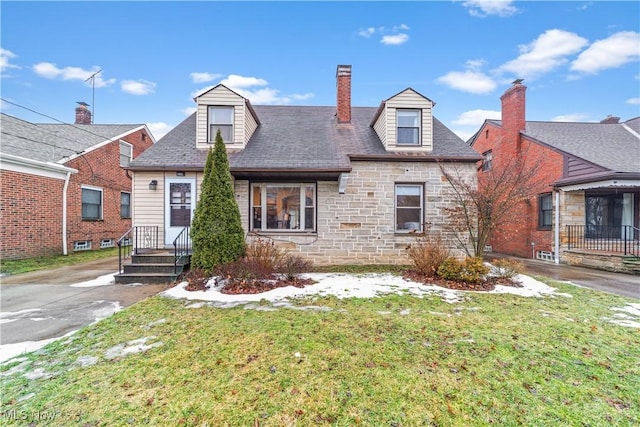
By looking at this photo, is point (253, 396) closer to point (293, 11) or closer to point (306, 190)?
point (306, 190)

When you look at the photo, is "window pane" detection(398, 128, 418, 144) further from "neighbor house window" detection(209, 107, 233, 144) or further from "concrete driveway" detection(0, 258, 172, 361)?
"concrete driveway" detection(0, 258, 172, 361)

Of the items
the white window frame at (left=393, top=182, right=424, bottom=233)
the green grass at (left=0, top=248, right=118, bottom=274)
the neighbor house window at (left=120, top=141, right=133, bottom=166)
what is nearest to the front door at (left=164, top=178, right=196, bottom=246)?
the green grass at (left=0, top=248, right=118, bottom=274)

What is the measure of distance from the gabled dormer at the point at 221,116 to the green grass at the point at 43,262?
6306 millimetres

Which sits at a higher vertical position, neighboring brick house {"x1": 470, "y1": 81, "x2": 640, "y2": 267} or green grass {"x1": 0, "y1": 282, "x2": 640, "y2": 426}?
neighboring brick house {"x1": 470, "y1": 81, "x2": 640, "y2": 267}

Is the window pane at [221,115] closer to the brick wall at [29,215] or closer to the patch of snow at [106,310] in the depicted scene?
the patch of snow at [106,310]

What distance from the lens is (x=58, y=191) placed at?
36.9ft

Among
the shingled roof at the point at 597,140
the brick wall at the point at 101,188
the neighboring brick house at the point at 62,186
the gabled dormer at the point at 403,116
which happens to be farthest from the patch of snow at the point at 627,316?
the brick wall at the point at 101,188

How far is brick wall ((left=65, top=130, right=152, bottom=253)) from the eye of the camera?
11969mm

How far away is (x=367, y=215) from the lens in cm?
889

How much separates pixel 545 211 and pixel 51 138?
22.6 metres

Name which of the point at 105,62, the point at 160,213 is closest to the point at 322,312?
the point at 160,213

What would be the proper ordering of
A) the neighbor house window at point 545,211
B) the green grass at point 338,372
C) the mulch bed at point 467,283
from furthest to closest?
the neighbor house window at point 545,211 < the mulch bed at point 467,283 < the green grass at point 338,372

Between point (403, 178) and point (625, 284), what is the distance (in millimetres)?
6343

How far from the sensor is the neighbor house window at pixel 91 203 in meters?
12.6
